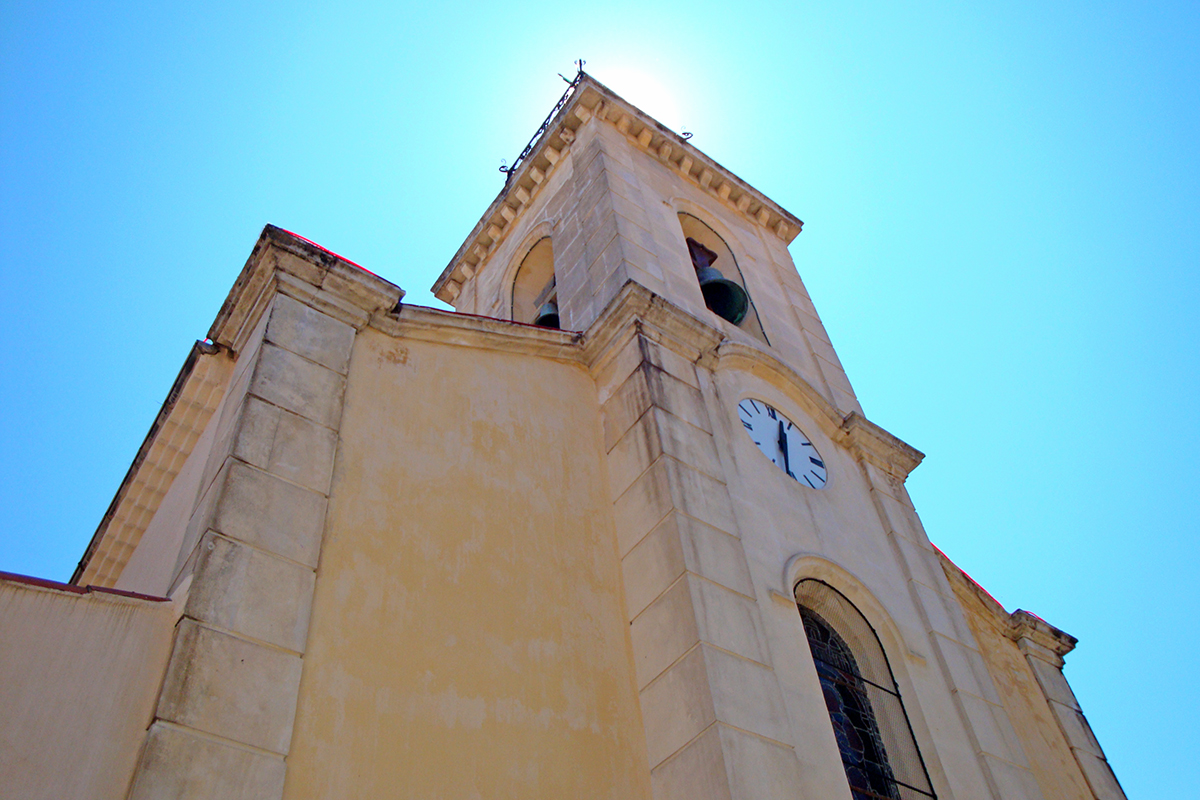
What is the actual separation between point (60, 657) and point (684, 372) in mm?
5696

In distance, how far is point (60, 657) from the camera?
5188mm

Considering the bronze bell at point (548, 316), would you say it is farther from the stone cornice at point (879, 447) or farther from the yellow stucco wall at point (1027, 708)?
the yellow stucco wall at point (1027, 708)

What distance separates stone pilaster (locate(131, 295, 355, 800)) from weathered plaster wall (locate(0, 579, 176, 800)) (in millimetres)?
184

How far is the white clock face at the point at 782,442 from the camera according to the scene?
9875 mm

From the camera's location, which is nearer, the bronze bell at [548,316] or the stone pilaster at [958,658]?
the stone pilaster at [958,658]

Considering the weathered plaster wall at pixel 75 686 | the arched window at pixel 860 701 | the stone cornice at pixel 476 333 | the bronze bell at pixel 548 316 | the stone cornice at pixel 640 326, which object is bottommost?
the weathered plaster wall at pixel 75 686

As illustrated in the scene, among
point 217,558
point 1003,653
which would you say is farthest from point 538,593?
point 1003,653

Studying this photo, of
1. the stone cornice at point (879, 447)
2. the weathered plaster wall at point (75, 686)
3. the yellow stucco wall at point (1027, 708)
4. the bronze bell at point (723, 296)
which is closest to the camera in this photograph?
the weathered plaster wall at point (75, 686)

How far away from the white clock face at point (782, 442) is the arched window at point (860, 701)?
130 cm

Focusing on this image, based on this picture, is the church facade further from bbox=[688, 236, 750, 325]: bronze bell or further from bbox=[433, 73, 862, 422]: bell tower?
bbox=[688, 236, 750, 325]: bronze bell

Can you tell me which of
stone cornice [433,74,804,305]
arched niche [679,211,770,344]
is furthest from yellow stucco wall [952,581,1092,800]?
stone cornice [433,74,804,305]

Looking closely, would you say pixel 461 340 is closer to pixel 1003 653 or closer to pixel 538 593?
pixel 538 593

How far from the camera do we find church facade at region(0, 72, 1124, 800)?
17.7ft

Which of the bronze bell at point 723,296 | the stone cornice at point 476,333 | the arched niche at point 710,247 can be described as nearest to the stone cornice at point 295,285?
the stone cornice at point 476,333
